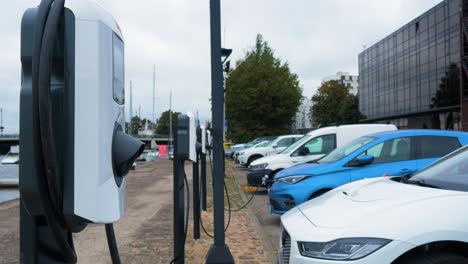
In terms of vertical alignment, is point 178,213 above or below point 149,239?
above

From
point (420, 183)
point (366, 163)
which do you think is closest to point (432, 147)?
point (366, 163)

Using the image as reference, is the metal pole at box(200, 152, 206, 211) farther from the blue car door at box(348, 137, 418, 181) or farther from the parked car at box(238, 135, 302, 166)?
the parked car at box(238, 135, 302, 166)

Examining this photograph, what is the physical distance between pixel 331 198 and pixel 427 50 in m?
47.5

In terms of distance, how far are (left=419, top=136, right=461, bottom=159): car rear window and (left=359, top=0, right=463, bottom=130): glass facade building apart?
119 ft

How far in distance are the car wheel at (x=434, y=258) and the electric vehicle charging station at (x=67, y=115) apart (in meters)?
2.15

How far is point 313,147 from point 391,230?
369 inches

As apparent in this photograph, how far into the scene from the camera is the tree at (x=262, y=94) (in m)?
35.4

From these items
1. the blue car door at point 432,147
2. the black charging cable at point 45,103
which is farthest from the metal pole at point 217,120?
the blue car door at point 432,147

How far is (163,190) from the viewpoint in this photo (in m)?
12.9

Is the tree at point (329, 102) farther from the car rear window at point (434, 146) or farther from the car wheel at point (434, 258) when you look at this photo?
the car wheel at point (434, 258)

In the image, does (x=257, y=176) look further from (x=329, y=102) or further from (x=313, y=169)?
(x=329, y=102)

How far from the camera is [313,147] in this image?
12359 millimetres

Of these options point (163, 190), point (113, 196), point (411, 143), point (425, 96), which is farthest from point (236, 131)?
point (113, 196)

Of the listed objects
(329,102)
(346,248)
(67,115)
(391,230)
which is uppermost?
(329,102)
